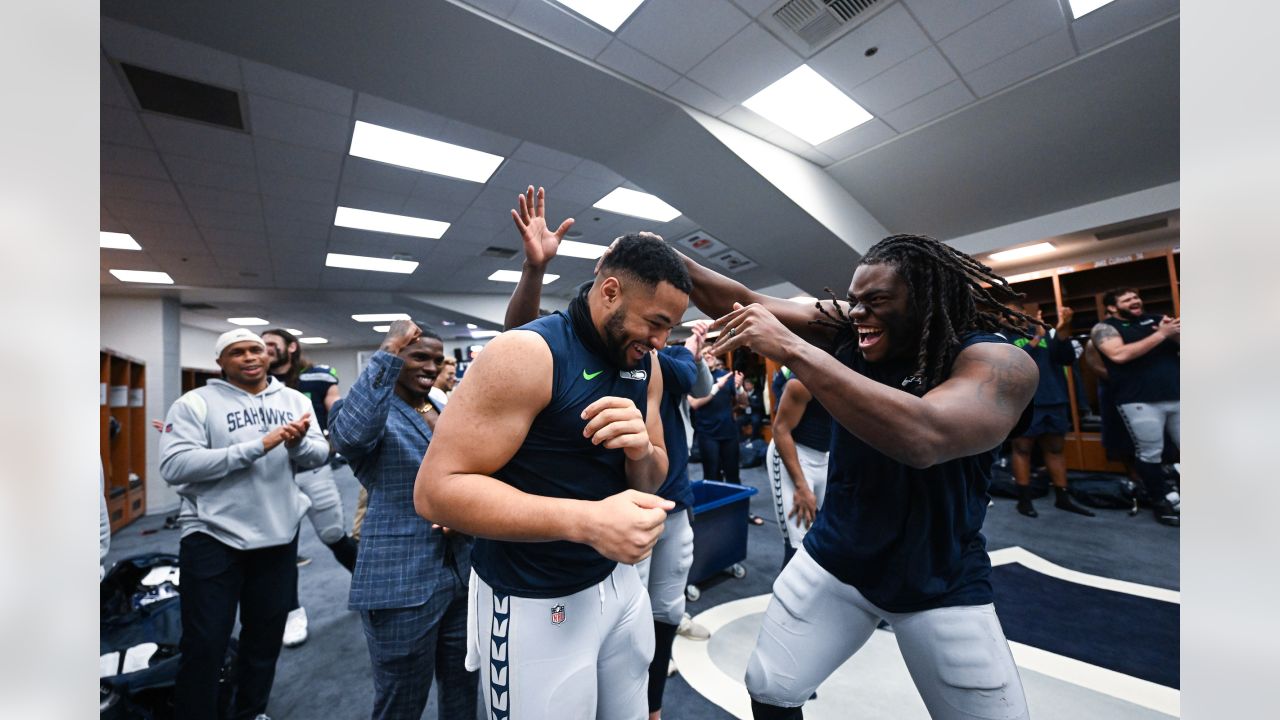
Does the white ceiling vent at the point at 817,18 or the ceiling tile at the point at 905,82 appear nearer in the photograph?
the white ceiling vent at the point at 817,18

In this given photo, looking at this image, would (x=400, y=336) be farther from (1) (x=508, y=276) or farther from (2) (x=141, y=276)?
(2) (x=141, y=276)

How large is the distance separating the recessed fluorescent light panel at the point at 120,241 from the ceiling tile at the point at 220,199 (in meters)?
1.51

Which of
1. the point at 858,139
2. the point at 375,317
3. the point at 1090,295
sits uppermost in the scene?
the point at 858,139

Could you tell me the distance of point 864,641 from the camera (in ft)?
4.87

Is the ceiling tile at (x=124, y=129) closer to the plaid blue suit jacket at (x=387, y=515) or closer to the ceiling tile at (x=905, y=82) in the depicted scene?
the plaid blue suit jacket at (x=387, y=515)

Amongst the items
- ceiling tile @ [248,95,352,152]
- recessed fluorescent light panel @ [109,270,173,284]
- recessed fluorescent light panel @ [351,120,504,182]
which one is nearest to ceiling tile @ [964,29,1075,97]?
recessed fluorescent light panel @ [351,120,504,182]

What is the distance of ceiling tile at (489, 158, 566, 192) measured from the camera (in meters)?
5.60

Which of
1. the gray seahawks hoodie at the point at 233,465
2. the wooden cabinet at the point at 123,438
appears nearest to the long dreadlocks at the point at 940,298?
the gray seahawks hoodie at the point at 233,465

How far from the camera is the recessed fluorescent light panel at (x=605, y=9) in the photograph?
11.5ft

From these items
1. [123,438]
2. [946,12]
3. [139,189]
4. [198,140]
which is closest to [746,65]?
[946,12]

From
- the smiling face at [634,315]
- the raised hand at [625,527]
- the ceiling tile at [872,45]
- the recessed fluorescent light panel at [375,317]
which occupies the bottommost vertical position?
the raised hand at [625,527]

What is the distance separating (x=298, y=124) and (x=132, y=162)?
184cm
